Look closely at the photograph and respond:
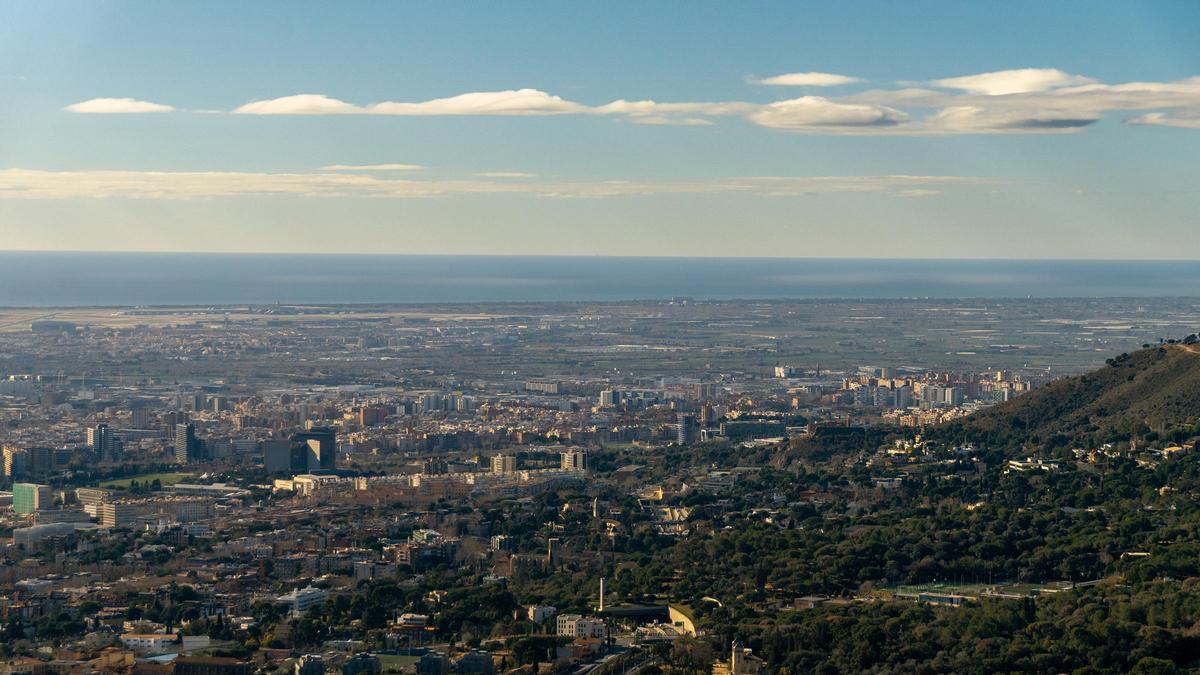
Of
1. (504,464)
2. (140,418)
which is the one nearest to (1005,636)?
(504,464)

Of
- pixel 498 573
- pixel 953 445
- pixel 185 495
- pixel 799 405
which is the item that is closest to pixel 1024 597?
pixel 498 573

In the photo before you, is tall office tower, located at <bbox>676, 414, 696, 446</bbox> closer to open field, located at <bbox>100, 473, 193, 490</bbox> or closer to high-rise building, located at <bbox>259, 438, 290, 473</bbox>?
high-rise building, located at <bbox>259, 438, 290, 473</bbox>

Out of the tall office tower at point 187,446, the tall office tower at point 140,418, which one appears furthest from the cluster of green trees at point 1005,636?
the tall office tower at point 140,418

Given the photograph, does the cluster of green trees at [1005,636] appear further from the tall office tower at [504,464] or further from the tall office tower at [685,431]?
the tall office tower at [685,431]

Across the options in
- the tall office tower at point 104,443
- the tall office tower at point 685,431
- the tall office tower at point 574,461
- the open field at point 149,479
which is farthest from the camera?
the tall office tower at point 685,431

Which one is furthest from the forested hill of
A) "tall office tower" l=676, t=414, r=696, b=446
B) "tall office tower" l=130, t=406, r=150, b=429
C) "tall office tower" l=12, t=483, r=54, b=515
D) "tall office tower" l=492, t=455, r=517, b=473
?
"tall office tower" l=130, t=406, r=150, b=429

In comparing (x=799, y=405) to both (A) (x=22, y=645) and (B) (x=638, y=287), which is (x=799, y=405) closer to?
(A) (x=22, y=645)
